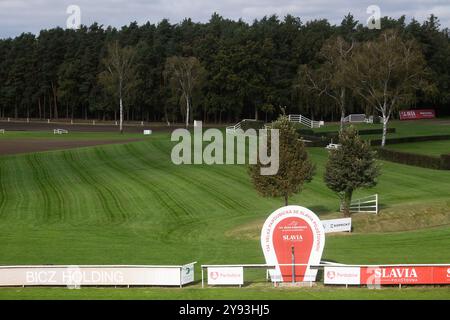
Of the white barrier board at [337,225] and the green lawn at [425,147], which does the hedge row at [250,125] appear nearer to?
the green lawn at [425,147]

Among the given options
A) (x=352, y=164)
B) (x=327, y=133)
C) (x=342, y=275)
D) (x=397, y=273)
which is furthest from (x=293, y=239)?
(x=327, y=133)

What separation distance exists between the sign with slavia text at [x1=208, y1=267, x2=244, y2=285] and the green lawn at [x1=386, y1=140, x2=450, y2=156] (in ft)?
156

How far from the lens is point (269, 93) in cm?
12112

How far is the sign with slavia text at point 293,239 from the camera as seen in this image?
2311 cm

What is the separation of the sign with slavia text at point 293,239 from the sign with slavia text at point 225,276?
1389 mm

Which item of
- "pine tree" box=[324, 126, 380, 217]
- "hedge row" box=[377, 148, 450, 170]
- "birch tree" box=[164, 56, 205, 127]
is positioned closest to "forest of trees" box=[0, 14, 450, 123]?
"birch tree" box=[164, 56, 205, 127]

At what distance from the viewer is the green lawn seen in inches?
2665

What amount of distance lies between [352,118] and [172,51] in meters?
43.6

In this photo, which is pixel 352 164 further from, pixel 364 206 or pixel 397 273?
pixel 397 273

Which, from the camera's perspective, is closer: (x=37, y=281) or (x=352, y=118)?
(x=37, y=281)

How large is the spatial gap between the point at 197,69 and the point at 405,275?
293 ft

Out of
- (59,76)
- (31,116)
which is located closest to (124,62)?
(59,76)

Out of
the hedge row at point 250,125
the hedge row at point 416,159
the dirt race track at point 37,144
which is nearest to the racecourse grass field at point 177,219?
the hedge row at point 416,159

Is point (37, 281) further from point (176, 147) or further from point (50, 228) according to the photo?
point (176, 147)
